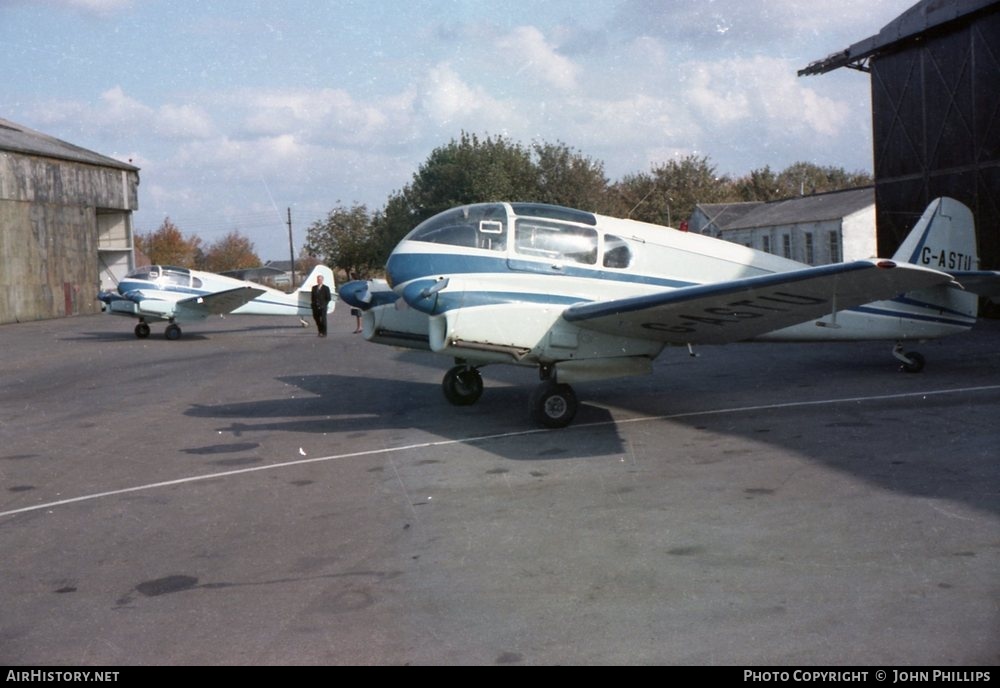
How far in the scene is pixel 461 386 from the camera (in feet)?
41.2

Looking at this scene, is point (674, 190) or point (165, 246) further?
point (165, 246)

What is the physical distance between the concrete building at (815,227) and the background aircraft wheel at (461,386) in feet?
111

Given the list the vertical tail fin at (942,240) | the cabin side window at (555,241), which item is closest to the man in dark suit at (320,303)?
the cabin side window at (555,241)

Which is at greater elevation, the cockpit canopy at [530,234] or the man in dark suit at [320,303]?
the cockpit canopy at [530,234]

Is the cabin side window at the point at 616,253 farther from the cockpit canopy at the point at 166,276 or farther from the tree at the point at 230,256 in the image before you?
the tree at the point at 230,256

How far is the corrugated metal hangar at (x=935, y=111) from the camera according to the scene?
75.3 feet

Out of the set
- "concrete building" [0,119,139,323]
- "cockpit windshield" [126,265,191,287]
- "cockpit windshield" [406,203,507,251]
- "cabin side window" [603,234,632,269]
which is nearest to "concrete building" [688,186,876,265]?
"cockpit windshield" [126,265,191,287]

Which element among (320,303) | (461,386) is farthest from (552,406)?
(320,303)

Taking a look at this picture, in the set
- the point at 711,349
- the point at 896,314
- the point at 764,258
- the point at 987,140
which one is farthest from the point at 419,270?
the point at 987,140

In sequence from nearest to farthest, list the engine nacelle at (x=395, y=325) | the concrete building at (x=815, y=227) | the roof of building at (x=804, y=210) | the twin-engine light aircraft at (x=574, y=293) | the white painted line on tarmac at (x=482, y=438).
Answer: the white painted line on tarmac at (x=482, y=438) → the twin-engine light aircraft at (x=574, y=293) → the engine nacelle at (x=395, y=325) → the concrete building at (x=815, y=227) → the roof of building at (x=804, y=210)

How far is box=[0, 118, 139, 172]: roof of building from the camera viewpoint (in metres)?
46.8

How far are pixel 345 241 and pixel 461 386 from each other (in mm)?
81352

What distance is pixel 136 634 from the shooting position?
4.71 metres

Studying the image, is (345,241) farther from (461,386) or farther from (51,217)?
(461,386)
